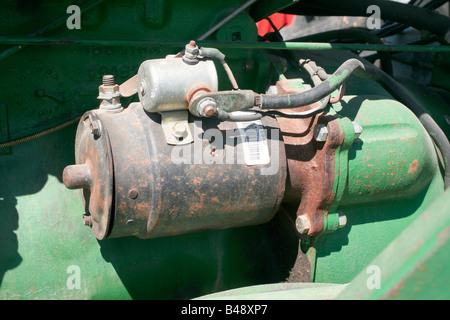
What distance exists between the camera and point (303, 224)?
139 cm

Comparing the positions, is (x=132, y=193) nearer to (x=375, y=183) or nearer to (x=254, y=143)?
(x=254, y=143)

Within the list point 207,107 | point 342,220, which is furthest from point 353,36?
point 207,107

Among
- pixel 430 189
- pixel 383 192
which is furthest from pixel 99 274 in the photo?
pixel 430 189

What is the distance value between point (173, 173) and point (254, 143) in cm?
24

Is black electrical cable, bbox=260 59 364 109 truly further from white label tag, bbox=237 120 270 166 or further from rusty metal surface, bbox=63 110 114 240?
rusty metal surface, bbox=63 110 114 240

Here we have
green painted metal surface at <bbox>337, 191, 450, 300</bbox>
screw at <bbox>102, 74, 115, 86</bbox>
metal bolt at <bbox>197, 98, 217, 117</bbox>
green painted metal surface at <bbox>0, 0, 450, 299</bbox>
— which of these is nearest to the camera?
green painted metal surface at <bbox>337, 191, 450, 300</bbox>

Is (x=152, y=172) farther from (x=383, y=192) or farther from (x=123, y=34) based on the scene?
(x=383, y=192)

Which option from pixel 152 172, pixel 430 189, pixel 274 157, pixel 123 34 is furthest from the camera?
pixel 430 189

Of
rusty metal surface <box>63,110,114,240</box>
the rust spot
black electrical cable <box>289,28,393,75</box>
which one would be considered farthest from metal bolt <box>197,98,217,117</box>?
black electrical cable <box>289,28,393,75</box>

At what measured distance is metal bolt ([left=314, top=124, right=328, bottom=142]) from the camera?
1.30 m

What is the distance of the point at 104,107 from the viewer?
127 cm

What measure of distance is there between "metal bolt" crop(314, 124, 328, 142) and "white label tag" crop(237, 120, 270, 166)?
150 mm

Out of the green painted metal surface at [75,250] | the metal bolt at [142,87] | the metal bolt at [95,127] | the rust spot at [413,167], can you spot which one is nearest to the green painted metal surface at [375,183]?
the rust spot at [413,167]

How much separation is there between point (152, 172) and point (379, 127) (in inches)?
27.4
